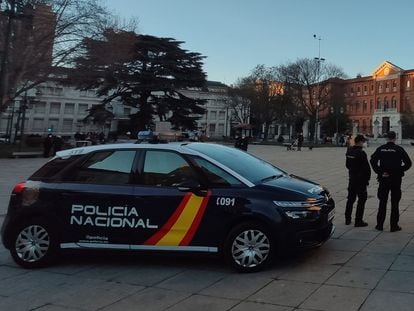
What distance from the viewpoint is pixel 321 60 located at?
78438 millimetres

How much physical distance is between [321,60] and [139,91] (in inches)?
1322

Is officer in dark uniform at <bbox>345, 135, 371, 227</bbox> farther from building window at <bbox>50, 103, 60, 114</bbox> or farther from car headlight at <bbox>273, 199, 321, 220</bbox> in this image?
building window at <bbox>50, 103, 60, 114</bbox>

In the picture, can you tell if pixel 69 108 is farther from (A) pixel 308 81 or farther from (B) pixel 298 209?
(B) pixel 298 209

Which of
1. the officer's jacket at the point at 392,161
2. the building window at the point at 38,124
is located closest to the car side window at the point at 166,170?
the officer's jacket at the point at 392,161

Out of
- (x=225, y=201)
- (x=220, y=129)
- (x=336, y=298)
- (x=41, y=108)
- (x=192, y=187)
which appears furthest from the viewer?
(x=220, y=129)

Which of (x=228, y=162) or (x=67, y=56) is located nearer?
(x=228, y=162)

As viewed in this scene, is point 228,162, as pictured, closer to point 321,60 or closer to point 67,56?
point 67,56

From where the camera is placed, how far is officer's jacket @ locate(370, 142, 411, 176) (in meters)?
8.43

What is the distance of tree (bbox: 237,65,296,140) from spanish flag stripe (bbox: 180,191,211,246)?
7108cm

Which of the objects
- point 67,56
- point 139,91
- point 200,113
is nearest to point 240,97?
point 200,113

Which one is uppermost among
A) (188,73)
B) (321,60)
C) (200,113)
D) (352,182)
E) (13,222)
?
(321,60)

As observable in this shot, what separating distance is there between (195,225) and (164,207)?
0.48m

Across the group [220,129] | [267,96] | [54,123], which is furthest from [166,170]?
[220,129]

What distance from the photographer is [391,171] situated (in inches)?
334
